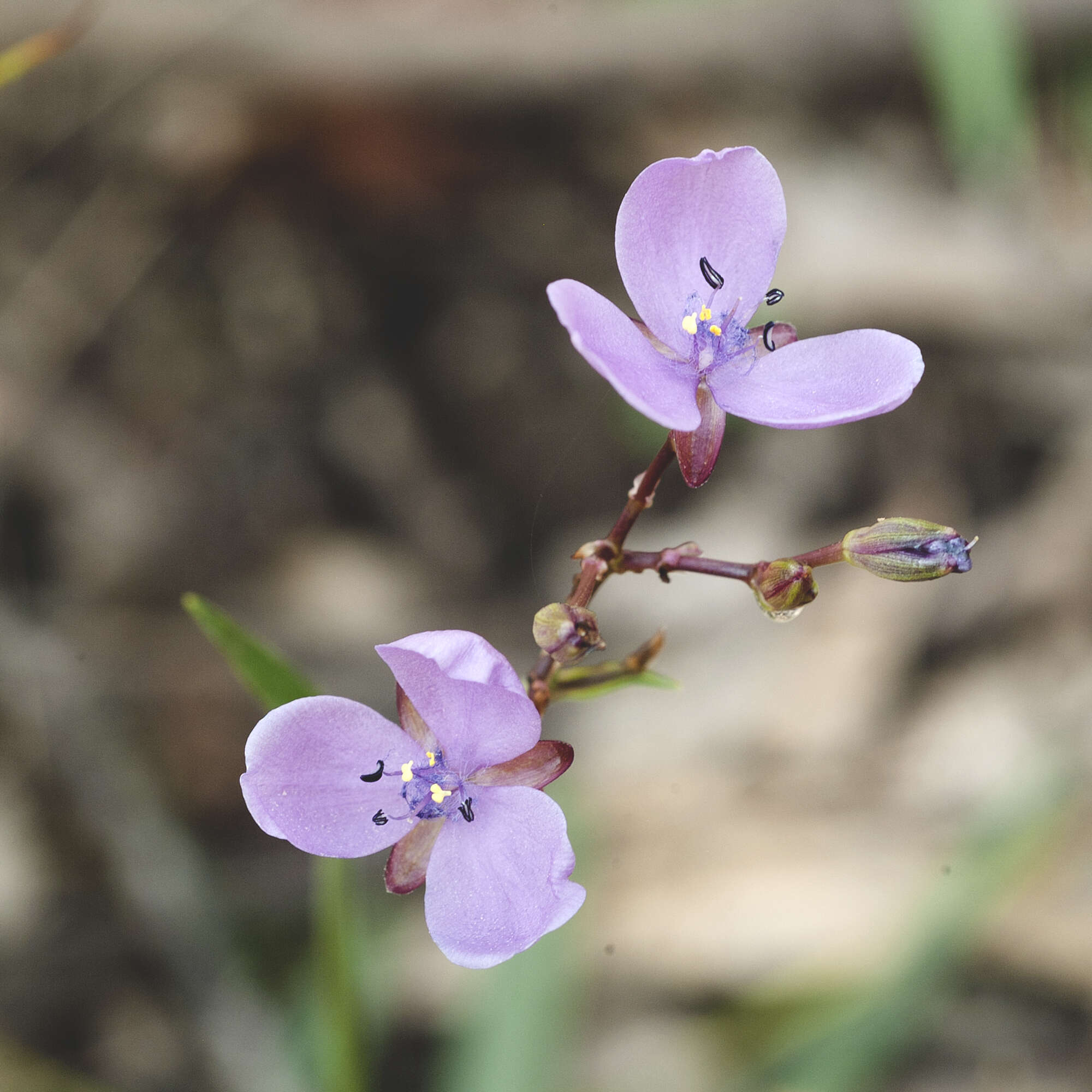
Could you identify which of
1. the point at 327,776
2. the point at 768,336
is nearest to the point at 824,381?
the point at 768,336

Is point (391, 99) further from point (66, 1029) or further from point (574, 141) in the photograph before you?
point (66, 1029)

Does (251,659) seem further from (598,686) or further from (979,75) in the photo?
(979,75)

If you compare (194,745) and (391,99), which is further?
(391,99)

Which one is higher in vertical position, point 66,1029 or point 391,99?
point 391,99

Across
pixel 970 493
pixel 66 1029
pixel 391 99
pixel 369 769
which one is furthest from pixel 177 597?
pixel 970 493

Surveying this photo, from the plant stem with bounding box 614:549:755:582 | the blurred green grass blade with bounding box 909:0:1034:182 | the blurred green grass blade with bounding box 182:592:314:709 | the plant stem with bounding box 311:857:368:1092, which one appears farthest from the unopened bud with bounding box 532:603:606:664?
the blurred green grass blade with bounding box 909:0:1034:182

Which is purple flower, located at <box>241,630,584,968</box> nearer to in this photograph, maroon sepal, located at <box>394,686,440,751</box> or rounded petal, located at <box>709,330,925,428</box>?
maroon sepal, located at <box>394,686,440,751</box>
